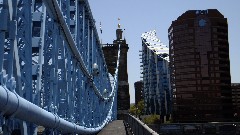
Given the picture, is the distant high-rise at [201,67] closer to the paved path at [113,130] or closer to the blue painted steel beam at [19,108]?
the paved path at [113,130]

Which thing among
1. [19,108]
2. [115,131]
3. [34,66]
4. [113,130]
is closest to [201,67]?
[113,130]

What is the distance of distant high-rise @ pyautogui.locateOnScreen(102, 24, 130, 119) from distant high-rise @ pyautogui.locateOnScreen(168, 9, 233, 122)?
29.8 m

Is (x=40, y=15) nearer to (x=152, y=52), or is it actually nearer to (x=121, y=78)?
(x=121, y=78)

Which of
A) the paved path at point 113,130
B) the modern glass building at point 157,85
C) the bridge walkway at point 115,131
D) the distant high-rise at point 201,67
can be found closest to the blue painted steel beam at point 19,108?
the paved path at point 113,130

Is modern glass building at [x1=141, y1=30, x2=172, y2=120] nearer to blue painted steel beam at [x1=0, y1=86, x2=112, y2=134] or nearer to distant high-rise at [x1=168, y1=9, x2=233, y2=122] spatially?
distant high-rise at [x1=168, y1=9, x2=233, y2=122]

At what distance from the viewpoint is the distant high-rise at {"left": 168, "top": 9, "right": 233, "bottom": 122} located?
127312 millimetres

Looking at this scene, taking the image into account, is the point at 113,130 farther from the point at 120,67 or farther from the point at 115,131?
the point at 120,67

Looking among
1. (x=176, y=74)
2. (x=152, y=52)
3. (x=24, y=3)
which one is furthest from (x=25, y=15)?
(x=152, y=52)

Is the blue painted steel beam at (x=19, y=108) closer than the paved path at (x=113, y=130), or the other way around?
the blue painted steel beam at (x=19, y=108)

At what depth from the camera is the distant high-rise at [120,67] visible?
339 feet

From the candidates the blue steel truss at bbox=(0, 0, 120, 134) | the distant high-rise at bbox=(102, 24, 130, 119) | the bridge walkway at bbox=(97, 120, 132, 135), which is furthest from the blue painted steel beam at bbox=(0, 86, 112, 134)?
the distant high-rise at bbox=(102, 24, 130, 119)

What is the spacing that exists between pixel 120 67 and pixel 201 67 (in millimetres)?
38107

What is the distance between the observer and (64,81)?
54.1ft

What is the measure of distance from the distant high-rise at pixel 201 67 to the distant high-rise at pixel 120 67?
97.7 ft
